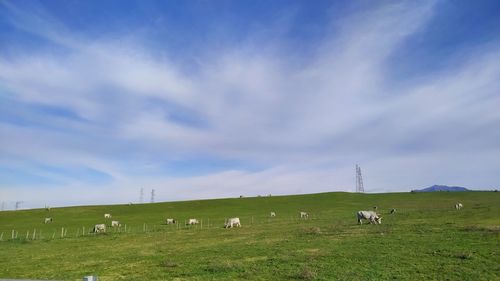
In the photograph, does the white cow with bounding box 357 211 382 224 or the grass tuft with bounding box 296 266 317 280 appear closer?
the grass tuft with bounding box 296 266 317 280

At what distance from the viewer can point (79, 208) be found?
108250mm

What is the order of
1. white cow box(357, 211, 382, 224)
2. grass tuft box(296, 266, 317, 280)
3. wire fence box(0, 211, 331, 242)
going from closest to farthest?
grass tuft box(296, 266, 317, 280) < white cow box(357, 211, 382, 224) < wire fence box(0, 211, 331, 242)

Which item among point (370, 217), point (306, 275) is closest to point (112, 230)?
point (370, 217)

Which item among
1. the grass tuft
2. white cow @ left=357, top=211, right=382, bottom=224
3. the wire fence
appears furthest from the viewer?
the wire fence

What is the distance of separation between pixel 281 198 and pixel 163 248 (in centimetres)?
8777

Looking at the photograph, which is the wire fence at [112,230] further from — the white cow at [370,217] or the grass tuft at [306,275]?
the grass tuft at [306,275]

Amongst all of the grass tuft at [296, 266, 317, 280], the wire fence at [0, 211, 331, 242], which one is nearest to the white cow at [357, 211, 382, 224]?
the wire fence at [0, 211, 331, 242]

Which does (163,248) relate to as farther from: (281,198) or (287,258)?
(281,198)

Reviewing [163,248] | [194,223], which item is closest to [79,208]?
[194,223]

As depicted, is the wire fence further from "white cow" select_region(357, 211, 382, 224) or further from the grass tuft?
the grass tuft

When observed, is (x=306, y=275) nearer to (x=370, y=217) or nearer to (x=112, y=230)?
(x=370, y=217)

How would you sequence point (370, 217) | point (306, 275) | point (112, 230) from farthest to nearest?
point (112, 230) → point (370, 217) → point (306, 275)

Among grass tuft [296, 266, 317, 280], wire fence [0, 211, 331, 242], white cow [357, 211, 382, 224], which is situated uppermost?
white cow [357, 211, 382, 224]

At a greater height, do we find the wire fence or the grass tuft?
the wire fence
